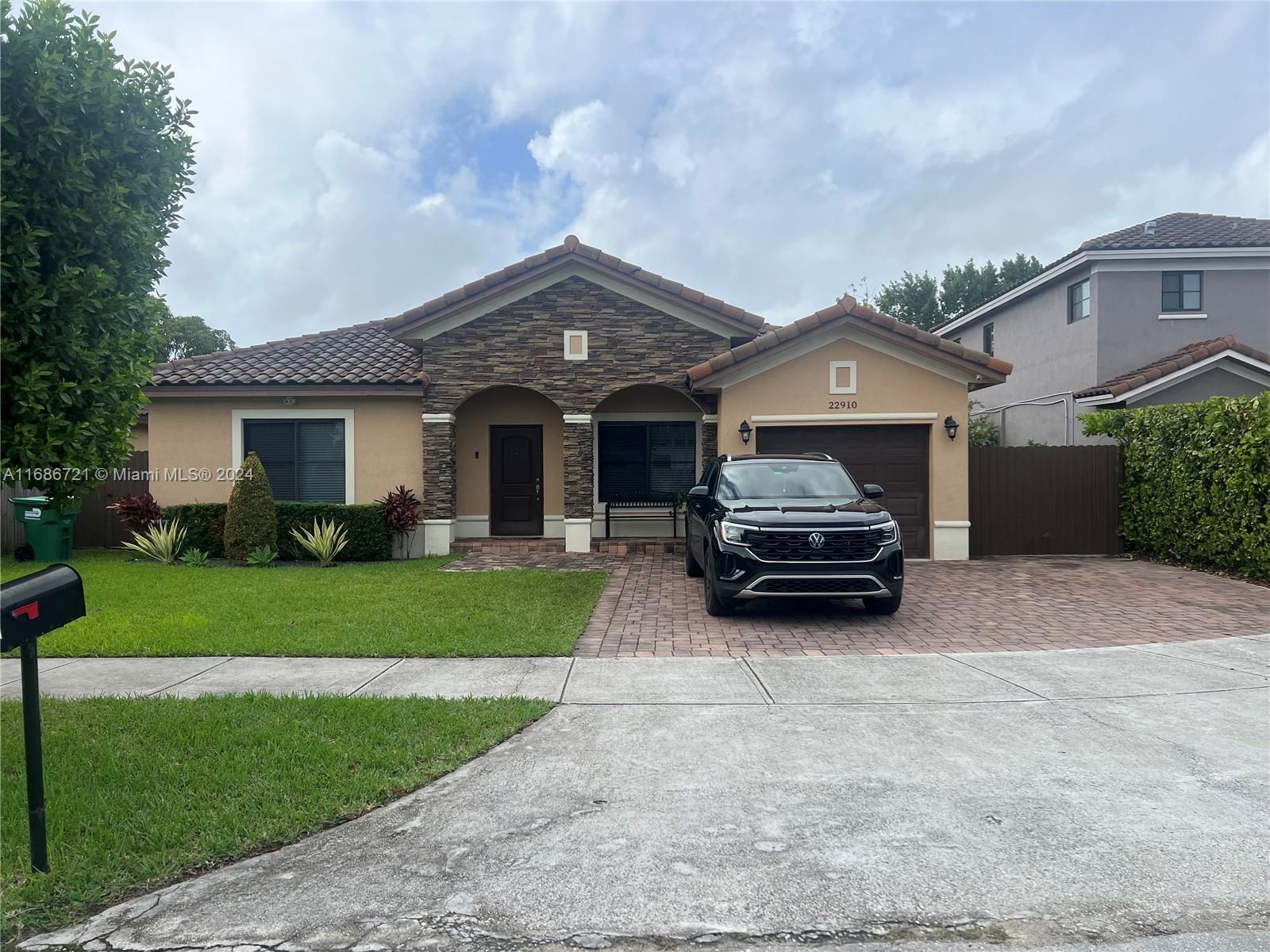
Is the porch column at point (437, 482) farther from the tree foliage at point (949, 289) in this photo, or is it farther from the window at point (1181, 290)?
the tree foliage at point (949, 289)

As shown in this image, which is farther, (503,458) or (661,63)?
(503,458)

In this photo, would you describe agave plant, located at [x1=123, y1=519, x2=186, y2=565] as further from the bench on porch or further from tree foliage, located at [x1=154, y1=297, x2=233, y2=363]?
tree foliage, located at [x1=154, y1=297, x2=233, y2=363]

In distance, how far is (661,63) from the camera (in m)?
12.0

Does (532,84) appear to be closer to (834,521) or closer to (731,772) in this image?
(834,521)

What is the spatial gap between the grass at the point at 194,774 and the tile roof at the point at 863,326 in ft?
27.0

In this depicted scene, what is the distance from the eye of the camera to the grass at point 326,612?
23.7 feet

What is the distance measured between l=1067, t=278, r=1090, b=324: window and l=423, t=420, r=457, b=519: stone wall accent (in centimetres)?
1539

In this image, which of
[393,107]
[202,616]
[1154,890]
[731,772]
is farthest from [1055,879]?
[393,107]

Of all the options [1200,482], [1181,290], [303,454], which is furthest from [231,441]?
[1181,290]

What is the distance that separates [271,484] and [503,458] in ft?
14.5

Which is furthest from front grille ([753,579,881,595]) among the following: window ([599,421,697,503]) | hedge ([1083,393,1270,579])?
window ([599,421,697,503])

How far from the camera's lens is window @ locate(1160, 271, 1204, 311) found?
717 inches

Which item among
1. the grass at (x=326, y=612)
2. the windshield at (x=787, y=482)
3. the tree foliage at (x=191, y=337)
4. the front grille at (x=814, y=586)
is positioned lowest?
the grass at (x=326, y=612)

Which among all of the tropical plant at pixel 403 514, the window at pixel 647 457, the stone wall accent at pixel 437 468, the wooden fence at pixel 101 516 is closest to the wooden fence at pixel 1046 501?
the window at pixel 647 457
